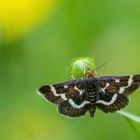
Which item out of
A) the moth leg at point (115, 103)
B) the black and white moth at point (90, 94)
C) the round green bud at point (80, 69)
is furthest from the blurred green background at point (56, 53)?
the moth leg at point (115, 103)

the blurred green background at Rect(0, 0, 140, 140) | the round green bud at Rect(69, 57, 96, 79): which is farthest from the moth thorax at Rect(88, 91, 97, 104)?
the blurred green background at Rect(0, 0, 140, 140)

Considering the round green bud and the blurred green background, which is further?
the blurred green background

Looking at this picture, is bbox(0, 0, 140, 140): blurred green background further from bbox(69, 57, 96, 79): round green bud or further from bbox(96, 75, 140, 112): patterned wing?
bbox(96, 75, 140, 112): patterned wing

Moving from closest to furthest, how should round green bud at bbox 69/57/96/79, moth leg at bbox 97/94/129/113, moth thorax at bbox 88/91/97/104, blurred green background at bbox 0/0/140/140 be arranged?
moth leg at bbox 97/94/129/113
moth thorax at bbox 88/91/97/104
round green bud at bbox 69/57/96/79
blurred green background at bbox 0/0/140/140

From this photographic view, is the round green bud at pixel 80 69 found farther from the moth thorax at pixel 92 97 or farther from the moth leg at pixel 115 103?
the moth leg at pixel 115 103

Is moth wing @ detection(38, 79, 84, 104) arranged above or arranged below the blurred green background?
below

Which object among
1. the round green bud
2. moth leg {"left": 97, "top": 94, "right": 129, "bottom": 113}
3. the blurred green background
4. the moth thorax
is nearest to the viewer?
moth leg {"left": 97, "top": 94, "right": 129, "bottom": 113}

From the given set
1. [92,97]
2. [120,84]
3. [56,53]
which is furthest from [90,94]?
[56,53]
